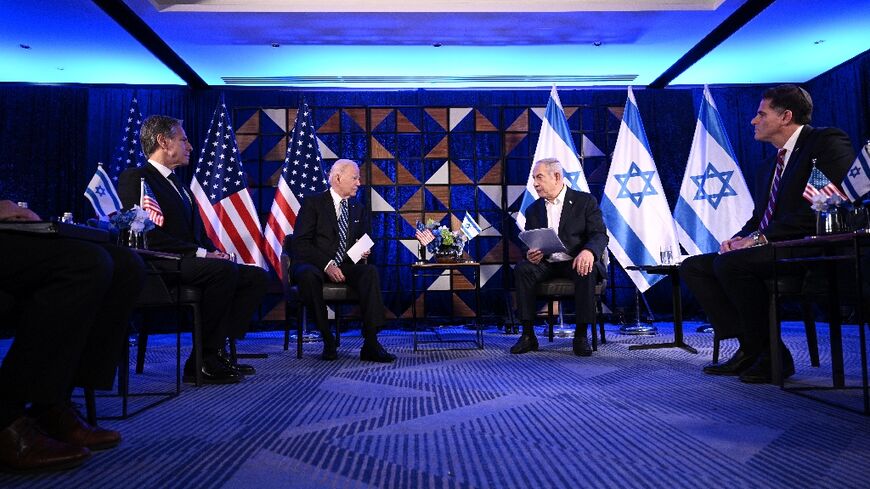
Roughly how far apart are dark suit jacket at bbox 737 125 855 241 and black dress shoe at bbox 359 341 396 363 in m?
2.35

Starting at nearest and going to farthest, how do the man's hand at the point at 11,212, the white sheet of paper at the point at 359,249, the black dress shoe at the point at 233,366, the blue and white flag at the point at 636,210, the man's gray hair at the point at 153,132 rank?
the man's hand at the point at 11,212, the black dress shoe at the point at 233,366, the man's gray hair at the point at 153,132, the white sheet of paper at the point at 359,249, the blue and white flag at the point at 636,210

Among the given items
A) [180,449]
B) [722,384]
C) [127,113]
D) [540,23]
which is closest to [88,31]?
[127,113]

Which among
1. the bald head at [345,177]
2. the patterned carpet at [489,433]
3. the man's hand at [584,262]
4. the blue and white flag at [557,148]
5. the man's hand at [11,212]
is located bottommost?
the patterned carpet at [489,433]

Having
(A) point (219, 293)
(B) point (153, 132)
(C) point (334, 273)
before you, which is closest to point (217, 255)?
(A) point (219, 293)

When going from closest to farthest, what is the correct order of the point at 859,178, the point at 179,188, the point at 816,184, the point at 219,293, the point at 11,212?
1. the point at 11,212
2. the point at 859,178
3. the point at 816,184
4. the point at 219,293
5. the point at 179,188

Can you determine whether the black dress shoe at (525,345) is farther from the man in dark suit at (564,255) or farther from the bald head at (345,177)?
the bald head at (345,177)

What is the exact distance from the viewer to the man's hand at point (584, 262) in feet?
14.1

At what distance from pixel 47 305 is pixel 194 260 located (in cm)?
155

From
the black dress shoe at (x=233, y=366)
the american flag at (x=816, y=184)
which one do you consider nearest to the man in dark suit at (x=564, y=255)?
the american flag at (x=816, y=184)

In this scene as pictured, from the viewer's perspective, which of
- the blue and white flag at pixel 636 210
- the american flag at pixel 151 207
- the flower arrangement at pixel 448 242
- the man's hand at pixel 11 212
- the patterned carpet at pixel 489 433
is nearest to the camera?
the patterned carpet at pixel 489 433

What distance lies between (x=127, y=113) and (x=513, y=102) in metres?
4.70

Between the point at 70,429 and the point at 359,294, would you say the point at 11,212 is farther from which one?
the point at 359,294

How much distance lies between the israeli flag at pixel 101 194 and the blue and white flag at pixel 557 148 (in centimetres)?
432

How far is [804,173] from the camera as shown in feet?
10.1
